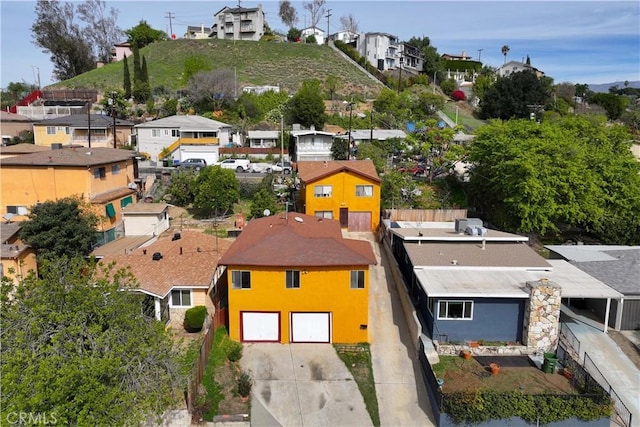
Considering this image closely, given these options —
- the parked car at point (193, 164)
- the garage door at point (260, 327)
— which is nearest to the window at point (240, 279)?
the garage door at point (260, 327)

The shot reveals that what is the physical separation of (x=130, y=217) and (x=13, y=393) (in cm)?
2289

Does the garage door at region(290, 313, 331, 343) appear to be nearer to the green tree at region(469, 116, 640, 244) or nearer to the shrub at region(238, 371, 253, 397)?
the shrub at region(238, 371, 253, 397)

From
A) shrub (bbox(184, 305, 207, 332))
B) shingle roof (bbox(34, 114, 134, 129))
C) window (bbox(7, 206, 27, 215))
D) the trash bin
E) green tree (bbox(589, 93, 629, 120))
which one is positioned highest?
green tree (bbox(589, 93, 629, 120))

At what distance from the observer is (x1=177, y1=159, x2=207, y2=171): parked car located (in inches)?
1871

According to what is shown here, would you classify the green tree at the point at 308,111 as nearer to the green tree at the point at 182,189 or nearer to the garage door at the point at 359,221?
the green tree at the point at 182,189

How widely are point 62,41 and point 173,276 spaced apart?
322ft

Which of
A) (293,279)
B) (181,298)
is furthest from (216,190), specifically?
(293,279)

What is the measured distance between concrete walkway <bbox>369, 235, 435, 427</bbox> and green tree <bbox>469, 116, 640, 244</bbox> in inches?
462

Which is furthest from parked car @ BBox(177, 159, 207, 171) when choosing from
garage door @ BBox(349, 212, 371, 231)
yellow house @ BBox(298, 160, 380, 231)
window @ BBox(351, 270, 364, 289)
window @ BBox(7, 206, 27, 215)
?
window @ BBox(351, 270, 364, 289)

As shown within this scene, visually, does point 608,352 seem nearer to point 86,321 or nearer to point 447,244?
point 447,244

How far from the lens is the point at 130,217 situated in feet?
109

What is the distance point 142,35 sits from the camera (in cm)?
10831

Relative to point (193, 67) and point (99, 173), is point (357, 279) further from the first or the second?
point (193, 67)

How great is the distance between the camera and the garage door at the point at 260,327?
22.5 metres
